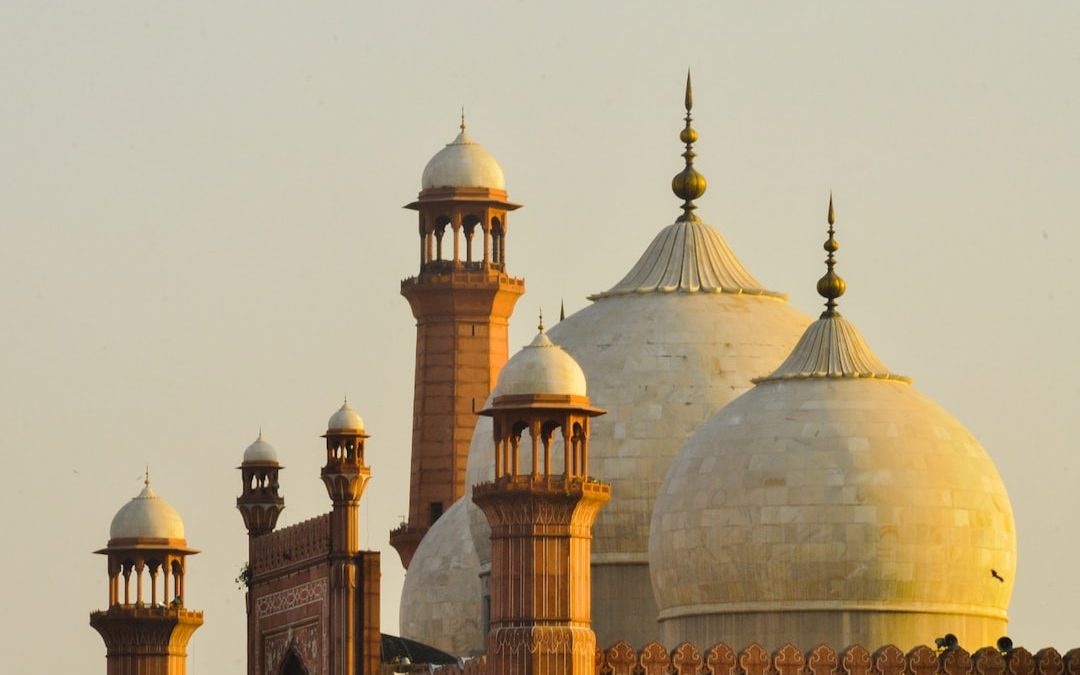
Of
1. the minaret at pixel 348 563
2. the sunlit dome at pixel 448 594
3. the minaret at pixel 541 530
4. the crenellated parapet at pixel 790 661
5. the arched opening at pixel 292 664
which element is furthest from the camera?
the sunlit dome at pixel 448 594

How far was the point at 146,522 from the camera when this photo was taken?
68312 mm

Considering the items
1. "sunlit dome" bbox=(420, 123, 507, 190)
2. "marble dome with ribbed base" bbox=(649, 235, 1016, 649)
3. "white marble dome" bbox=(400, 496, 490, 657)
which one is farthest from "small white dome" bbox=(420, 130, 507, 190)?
"marble dome with ribbed base" bbox=(649, 235, 1016, 649)

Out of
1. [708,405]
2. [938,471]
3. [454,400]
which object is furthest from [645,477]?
[454,400]

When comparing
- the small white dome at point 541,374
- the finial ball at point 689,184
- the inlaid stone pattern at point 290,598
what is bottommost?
the inlaid stone pattern at point 290,598

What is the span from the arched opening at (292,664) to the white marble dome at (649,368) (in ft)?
11.4

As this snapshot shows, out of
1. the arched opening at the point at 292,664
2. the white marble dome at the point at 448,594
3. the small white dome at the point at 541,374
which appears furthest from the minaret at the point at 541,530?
the white marble dome at the point at 448,594

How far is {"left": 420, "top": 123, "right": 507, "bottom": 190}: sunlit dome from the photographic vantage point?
76.9 m

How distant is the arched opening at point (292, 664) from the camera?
62.9 metres

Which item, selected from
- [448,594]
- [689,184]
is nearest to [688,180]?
[689,184]

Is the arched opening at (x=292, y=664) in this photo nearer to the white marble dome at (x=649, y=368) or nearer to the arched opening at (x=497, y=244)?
the white marble dome at (x=649, y=368)

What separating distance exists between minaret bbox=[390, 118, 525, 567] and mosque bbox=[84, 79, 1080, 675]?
8.68 m

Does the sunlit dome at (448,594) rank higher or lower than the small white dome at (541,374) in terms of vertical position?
lower

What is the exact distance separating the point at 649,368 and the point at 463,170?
16.0m

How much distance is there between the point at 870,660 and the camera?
5428 cm
